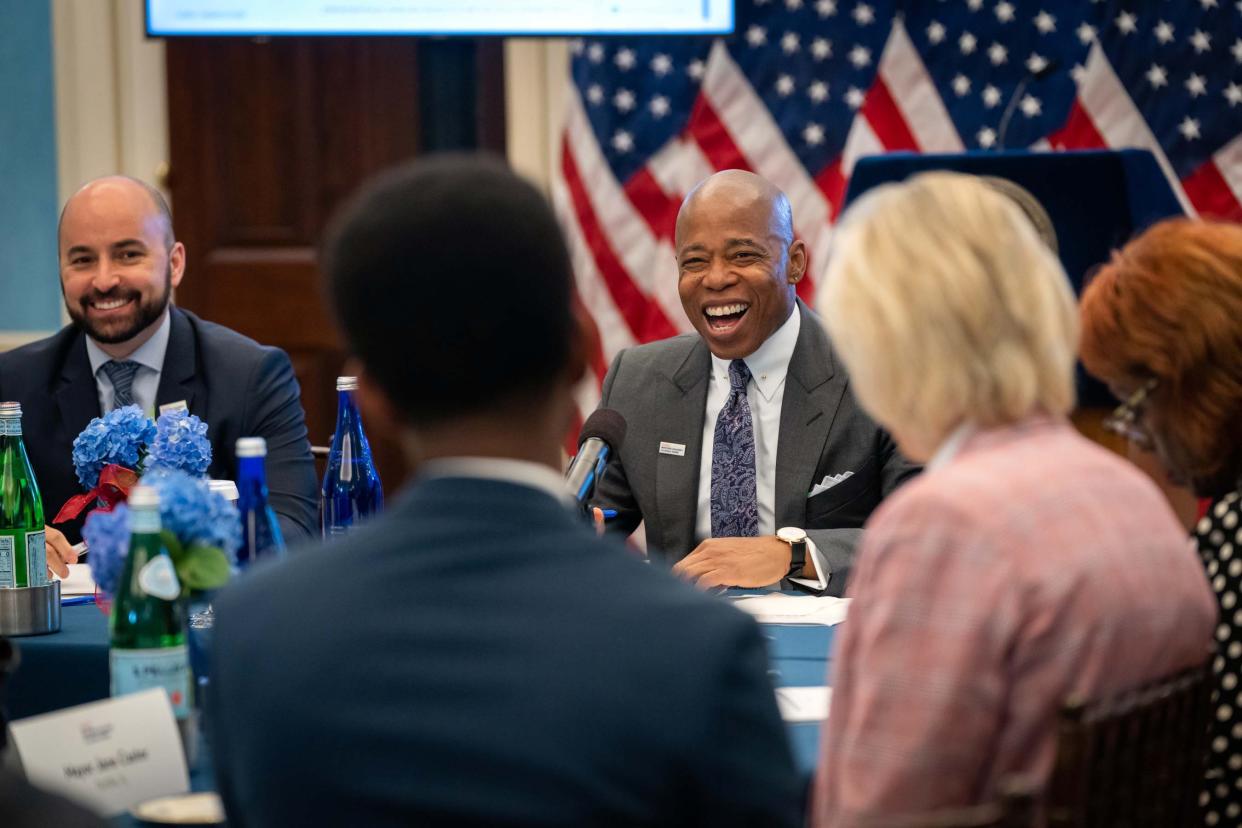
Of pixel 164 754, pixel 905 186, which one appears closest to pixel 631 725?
pixel 905 186

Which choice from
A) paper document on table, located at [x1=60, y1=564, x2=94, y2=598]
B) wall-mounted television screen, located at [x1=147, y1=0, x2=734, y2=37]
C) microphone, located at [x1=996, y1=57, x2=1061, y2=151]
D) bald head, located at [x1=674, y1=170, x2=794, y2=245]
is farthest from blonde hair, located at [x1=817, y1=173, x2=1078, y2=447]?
microphone, located at [x1=996, y1=57, x2=1061, y2=151]

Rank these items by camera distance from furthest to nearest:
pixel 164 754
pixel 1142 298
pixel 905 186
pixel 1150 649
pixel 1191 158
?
pixel 1191 158
pixel 1142 298
pixel 164 754
pixel 905 186
pixel 1150 649

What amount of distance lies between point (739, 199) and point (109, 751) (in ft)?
6.05

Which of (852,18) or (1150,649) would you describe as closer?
(1150,649)

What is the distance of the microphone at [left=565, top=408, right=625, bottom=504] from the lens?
6.72 ft

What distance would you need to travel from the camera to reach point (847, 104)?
4.85 m

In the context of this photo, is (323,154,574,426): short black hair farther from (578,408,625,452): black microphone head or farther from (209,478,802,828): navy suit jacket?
(578,408,625,452): black microphone head

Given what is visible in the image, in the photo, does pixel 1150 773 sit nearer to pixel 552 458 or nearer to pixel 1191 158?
pixel 552 458

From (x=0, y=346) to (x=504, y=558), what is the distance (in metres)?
4.71

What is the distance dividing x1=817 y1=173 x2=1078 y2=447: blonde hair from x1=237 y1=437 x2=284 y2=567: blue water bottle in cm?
91

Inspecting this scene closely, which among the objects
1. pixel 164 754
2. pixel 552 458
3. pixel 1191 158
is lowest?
pixel 164 754

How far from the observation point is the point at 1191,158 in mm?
4656

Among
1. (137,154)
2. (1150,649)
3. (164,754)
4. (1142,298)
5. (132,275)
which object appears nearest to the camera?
(1150,649)

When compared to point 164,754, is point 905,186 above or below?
above
